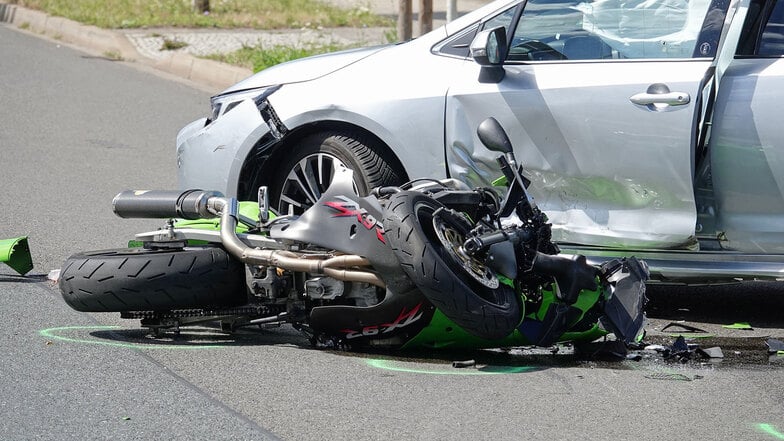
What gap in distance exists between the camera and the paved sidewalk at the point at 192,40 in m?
14.1

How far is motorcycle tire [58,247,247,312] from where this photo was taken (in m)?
5.15

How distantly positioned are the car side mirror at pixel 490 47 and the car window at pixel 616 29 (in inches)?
3.8

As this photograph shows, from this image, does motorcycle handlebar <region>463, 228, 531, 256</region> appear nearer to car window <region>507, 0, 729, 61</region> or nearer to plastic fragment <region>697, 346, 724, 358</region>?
plastic fragment <region>697, 346, 724, 358</region>

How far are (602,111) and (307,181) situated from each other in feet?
5.35

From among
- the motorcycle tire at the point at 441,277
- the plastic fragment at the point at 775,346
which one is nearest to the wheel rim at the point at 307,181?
the motorcycle tire at the point at 441,277

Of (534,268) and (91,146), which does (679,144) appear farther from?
(91,146)

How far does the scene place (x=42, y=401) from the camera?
4.44m

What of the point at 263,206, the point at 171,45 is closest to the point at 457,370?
the point at 263,206

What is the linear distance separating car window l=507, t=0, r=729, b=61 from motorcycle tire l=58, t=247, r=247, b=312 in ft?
6.10

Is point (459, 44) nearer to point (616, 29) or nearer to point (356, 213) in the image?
point (616, 29)

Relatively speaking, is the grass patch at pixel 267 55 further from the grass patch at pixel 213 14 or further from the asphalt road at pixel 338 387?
the asphalt road at pixel 338 387

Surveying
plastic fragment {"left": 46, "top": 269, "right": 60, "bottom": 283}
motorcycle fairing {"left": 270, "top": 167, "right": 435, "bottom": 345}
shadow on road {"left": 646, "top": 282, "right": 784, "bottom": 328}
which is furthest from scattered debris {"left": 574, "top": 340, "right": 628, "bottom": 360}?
plastic fragment {"left": 46, "top": 269, "right": 60, "bottom": 283}

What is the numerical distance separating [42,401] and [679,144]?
3076mm

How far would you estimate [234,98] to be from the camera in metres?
6.59
